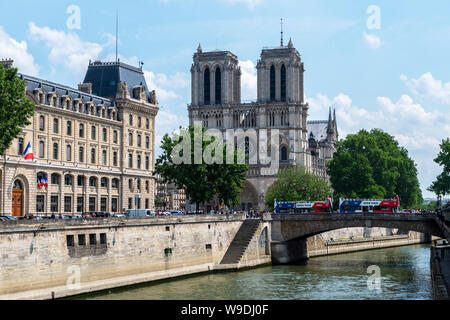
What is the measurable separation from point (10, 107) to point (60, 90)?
94.8ft

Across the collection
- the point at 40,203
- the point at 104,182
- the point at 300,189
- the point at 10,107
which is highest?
the point at 10,107

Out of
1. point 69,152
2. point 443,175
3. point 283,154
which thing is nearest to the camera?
point 69,152

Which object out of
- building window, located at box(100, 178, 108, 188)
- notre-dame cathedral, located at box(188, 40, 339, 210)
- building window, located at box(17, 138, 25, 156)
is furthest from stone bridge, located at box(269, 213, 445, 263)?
notre-dame cathedral, located at box(188, 40, 339, 210)

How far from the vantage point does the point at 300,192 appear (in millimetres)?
119062

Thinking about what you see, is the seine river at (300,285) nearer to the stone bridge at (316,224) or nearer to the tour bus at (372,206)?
the stone bridge at (316,224)

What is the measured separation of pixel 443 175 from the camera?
339 feet

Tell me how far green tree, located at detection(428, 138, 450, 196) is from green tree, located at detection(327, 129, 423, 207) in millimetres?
12502

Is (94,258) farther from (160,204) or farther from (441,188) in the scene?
(160,204)

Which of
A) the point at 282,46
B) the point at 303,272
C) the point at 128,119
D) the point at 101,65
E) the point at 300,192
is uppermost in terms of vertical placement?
the point at 282,46

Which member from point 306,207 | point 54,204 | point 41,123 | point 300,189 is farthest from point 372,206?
point 41,123

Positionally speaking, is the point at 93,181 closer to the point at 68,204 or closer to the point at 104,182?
the point at 104,182

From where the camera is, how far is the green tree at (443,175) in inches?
4001

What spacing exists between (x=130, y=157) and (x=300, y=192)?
36.7 m
